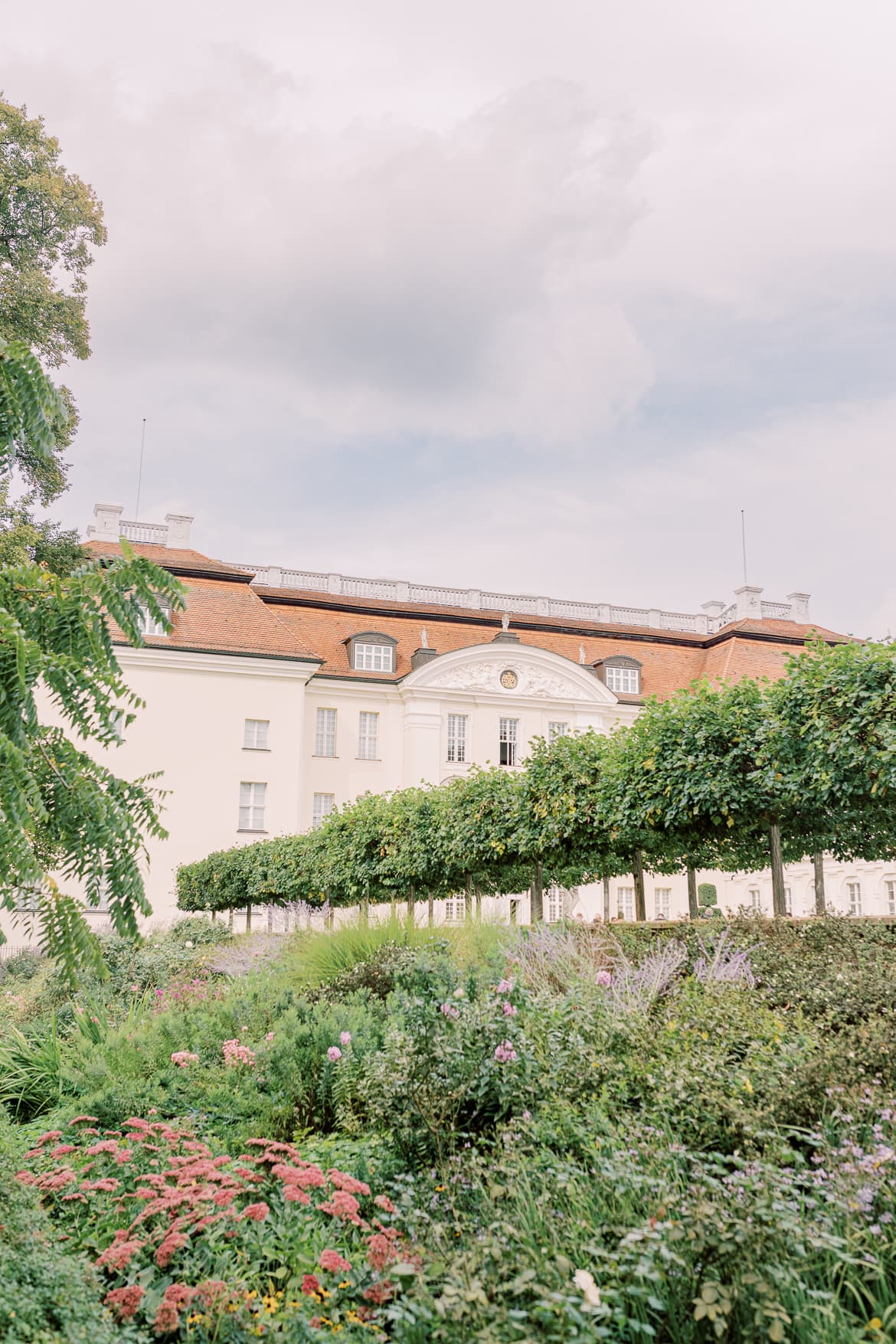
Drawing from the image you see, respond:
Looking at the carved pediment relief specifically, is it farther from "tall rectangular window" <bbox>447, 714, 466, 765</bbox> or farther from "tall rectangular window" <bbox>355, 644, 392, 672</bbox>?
"tall rectangular window" <bbox>355, 644, 392, 672</bbox>

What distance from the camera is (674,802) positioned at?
12680 millimetres

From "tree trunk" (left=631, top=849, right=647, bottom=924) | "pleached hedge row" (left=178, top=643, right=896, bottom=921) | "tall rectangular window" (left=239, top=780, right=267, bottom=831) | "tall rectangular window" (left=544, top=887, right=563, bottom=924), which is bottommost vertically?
"tall rectangular window" (left=544, top=887, right=563, bottom=924)

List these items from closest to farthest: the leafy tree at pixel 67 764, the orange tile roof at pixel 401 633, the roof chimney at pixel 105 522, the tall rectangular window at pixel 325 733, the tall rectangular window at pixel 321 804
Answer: the leafy tree at pixel 67 764 → the orange tile roof at pixel 401 633 → the roof chimney at pixel 105 522 → the tall rectangular window at pixel 321 804 → the tall rectangular window at pixel 325 733

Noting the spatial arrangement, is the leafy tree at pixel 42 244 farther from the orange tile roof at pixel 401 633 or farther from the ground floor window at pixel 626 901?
the ground floor window at pixel 626 901

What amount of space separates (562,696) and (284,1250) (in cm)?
3564

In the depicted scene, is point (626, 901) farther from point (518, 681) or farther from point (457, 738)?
point (518, 681)

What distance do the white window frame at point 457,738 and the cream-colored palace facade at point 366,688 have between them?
68 mm

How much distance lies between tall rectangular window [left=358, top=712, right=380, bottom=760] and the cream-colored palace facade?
62mm

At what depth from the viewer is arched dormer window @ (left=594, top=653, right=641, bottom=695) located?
136ft

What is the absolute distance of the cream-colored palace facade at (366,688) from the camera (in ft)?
112

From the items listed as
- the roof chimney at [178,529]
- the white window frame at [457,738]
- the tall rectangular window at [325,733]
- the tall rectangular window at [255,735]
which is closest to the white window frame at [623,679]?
the white window frame at [457,738]

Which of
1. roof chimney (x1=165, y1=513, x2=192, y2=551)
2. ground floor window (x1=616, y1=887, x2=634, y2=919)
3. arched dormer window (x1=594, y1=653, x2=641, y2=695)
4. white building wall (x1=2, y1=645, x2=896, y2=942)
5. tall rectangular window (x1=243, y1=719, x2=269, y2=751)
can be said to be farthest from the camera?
arched dormer window (x1=594, y1=653, x2=641, y2=695)

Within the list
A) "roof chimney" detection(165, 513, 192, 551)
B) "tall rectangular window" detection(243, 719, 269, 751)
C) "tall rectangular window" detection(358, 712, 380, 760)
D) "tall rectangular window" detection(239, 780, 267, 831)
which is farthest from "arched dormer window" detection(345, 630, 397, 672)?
"roof chimney" detection(165, 513, 192, 551)

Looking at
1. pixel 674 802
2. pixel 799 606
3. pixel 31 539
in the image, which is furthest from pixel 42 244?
pixel 799 606
